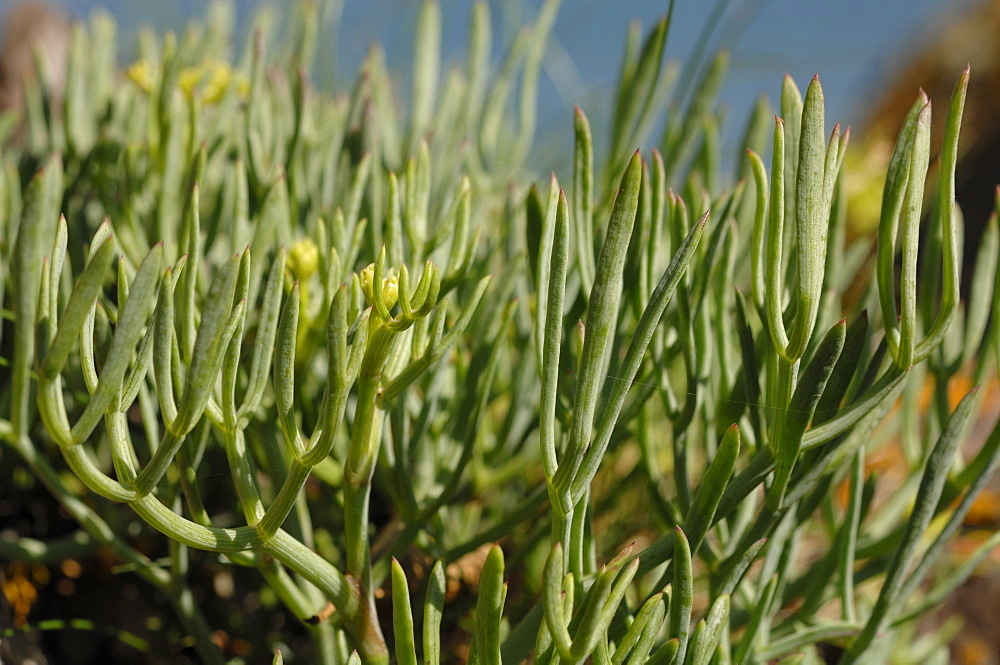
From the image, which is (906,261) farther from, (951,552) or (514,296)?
(951,552)

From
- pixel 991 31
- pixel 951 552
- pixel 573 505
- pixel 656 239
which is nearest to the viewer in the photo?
pixel 573 505

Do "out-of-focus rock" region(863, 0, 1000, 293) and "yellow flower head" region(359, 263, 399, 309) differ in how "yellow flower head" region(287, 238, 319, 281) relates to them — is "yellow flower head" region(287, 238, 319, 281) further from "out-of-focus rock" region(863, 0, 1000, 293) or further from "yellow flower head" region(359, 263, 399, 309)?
"out-of-focus rock" region(863, 0, 1000, 293)

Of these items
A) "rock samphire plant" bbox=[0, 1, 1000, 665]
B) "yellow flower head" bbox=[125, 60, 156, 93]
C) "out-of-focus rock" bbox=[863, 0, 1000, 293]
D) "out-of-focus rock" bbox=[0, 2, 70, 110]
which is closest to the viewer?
"rock samphire plant" bbox=[0, 1, 1000, 665]

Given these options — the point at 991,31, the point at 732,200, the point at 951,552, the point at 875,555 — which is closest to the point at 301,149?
the point at 732,200

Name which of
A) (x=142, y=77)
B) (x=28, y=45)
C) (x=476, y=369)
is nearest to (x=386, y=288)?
(x=476, y=369)

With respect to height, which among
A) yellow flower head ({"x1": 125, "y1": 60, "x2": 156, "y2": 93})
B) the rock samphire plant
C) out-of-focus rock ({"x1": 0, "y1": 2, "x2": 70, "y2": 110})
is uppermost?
out-of-focus rock ({"x1": 0, "y1": 2, "x2": 70, "y2": 110})

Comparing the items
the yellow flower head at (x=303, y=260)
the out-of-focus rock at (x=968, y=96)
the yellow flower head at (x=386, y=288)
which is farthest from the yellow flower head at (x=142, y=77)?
the out-of-focus rock at (x=968, y=96)

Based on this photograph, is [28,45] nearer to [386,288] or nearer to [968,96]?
[386,288]

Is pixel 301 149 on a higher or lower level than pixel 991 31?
lower

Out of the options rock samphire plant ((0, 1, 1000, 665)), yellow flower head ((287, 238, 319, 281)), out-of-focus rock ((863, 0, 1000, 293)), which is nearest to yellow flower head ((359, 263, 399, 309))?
rock samphire plant ((0, 1, 1000, 665))
